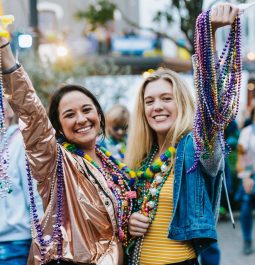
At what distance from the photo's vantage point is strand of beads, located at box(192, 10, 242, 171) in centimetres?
218

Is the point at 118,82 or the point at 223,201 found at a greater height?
the point at 118,82

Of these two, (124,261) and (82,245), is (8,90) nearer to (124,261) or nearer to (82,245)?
(82,245)

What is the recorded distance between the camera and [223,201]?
17.0 feet

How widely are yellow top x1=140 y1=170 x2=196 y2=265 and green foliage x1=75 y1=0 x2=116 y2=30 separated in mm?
4765

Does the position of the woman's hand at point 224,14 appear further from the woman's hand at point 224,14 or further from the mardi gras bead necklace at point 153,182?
the mardi gras bead necklace at point 153,182

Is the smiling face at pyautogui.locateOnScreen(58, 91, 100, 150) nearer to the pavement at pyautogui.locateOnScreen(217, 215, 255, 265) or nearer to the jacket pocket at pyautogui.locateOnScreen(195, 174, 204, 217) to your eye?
the jacket pocket at pyautogui.locateOnScreen(195, 174, 204, 217)

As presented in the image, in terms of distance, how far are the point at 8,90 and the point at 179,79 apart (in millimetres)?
1091

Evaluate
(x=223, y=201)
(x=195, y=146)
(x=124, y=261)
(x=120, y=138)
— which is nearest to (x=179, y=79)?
(x=195, y=146)

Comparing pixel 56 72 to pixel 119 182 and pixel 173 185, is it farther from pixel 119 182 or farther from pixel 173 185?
pixel 173 185

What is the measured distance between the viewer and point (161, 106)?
2.76 meters

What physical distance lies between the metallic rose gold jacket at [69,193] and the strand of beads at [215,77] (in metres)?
0.64

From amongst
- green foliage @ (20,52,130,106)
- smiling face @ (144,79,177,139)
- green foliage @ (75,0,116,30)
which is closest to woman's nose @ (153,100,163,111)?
smiling face @ (144,79,177,139)

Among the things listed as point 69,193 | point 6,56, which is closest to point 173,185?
point 69,193

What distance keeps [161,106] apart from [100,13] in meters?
4.52
